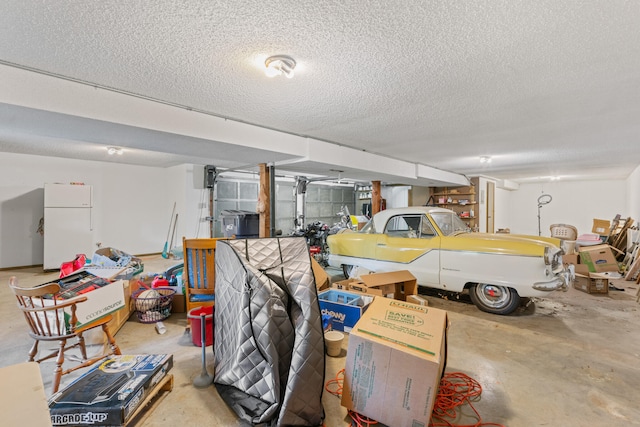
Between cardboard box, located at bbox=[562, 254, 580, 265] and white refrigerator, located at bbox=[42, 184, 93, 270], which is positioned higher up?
white refrigerator, located at bbox=[42, 184, 93, 270]

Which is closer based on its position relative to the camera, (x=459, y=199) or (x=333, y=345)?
(x=333, y=345)

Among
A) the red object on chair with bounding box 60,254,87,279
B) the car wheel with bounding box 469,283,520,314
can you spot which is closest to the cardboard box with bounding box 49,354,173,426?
the red object on chair with bounding box 60,254,87,279

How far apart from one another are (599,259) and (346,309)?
537 cm

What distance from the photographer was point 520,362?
2.57 m

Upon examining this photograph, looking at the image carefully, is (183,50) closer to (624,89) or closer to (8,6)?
(8,6)

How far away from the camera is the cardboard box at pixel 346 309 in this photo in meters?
3.09

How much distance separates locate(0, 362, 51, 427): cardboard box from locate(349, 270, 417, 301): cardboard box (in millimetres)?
2970

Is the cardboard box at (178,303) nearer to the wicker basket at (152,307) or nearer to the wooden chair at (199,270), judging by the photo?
the wicker basket at (152,307)

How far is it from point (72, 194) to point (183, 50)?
20.1 feet

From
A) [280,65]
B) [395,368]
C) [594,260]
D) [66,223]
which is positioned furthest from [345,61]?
[66,223]

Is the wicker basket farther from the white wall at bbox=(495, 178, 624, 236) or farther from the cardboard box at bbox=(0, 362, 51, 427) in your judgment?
the white wall at bbox=(495, 178, 624, 236)

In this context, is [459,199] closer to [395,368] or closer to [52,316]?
[395,368]

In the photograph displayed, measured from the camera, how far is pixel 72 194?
6.28m

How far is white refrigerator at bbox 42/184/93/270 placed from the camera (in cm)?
609
